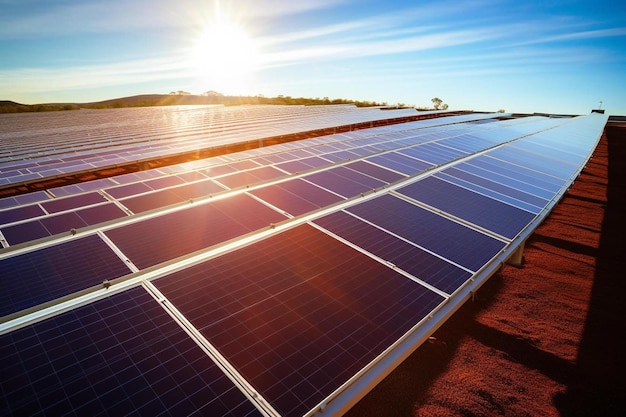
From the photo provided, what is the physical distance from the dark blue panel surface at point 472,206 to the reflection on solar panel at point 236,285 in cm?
8

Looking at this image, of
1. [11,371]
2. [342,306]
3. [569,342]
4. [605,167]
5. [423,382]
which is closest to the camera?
[11,371]

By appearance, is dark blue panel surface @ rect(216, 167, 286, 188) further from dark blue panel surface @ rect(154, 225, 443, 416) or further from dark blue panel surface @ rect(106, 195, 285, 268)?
dark blue panel surface @ rect(154, 225, 443, 416)

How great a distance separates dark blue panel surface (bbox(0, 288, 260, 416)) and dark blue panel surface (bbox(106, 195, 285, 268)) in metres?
1.73

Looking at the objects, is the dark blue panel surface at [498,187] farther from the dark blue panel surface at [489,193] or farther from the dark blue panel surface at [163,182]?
the dark blue panel surface at [163,182]

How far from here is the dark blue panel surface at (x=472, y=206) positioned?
9.69 metres

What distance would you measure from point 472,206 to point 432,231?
3.06 metres

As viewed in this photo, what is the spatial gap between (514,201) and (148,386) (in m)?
12.6

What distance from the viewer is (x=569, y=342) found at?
8.83 metres

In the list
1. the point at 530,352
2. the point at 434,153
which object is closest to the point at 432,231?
the point at 530,352

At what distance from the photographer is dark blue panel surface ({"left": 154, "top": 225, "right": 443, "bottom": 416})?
4383 mm

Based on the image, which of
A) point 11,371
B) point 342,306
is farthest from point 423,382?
point 11,371

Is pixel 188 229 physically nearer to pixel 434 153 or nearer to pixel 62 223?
pixel 62 223

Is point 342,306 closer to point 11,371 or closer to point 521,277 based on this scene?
point 11,371

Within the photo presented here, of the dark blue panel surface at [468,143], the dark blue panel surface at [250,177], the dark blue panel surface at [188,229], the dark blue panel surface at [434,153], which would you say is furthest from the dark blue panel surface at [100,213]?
the dark blue panel surface at [468,143]
